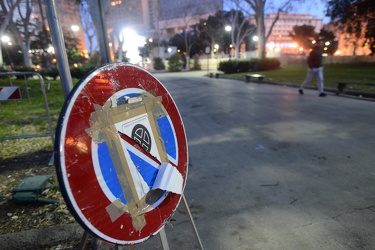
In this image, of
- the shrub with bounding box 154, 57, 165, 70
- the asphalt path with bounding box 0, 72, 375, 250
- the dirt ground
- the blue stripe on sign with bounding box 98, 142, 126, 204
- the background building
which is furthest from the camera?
the background building

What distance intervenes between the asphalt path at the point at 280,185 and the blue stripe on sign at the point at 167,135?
114 centimetres

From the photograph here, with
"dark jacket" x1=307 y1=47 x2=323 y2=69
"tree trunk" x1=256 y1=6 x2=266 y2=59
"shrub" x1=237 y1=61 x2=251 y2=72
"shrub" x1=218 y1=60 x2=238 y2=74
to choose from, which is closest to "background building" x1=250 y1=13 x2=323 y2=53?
"tree trunk" x1=256 y1=6 x2=266 y2=59

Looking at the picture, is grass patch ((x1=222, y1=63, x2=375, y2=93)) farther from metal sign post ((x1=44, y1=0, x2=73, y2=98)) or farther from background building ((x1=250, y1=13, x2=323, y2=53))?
background building ((x1=250, y1=13, x2=323, y2=53))

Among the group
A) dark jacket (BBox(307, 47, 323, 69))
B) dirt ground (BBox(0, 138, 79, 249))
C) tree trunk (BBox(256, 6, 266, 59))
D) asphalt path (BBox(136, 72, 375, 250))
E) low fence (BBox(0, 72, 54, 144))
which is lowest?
asphalt path (BBox(136, 72, 375, 250))

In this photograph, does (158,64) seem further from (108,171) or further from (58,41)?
(108,171)

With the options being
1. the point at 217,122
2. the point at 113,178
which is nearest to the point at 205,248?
the point at 113,178

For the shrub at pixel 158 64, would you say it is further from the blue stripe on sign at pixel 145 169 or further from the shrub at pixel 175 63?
the blue stripe on sign at pixel 145 169

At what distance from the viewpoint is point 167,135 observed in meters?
1.48

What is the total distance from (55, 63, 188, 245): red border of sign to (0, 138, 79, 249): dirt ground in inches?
59.9

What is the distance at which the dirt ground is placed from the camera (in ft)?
8.18

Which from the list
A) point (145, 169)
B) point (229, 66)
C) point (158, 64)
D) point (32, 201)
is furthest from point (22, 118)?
point (158, 64)

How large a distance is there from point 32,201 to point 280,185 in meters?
2.96

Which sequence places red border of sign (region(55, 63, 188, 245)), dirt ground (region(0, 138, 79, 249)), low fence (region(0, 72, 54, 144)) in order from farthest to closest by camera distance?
1. low fence (region(0, 72, 54, 144))
2. dirt ground (region(0, 138, 79, 249))
3. red border of sign (region(55, 63, 188, 245))

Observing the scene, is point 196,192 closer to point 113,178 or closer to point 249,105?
point 113,178
